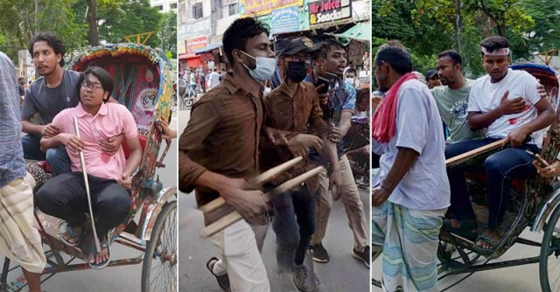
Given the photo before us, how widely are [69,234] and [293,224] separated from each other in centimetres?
98

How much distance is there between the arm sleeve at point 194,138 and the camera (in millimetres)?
2506

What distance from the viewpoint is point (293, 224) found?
2.74 m

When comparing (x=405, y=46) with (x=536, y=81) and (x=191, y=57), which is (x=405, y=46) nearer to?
(x=536, y=81)

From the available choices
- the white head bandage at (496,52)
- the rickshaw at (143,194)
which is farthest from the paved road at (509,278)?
the rickshaw at (143,194)

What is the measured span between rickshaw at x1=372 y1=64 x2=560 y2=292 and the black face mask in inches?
37.5

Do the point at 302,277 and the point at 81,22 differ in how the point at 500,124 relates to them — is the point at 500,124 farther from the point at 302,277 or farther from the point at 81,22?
the point at 81,22

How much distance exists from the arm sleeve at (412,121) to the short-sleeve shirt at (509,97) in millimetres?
548

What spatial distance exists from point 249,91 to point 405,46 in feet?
2.92

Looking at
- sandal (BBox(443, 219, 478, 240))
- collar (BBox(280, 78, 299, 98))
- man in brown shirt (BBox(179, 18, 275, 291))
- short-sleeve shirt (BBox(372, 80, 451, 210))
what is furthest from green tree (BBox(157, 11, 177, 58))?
sandal (BBox(443, 219, 478, 240))

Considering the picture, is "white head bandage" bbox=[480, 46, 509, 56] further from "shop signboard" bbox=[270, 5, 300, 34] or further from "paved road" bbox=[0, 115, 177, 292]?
"paved road" bbox=[0, 115, 177, 292]

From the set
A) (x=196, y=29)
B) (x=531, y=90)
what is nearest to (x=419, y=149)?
(x=531, y=90)

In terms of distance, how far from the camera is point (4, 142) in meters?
2.63

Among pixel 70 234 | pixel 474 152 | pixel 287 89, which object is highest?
pixel 287 89

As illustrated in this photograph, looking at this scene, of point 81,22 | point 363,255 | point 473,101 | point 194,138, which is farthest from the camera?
point 473,101
